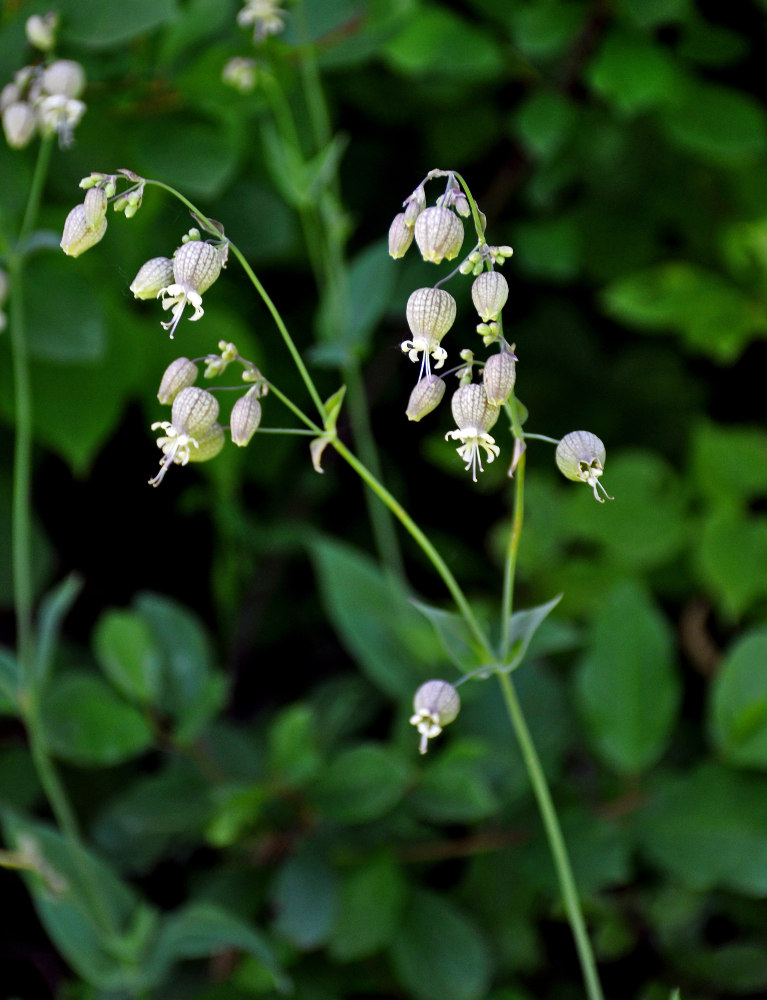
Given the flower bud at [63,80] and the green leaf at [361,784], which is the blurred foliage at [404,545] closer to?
the green leaf at [361,784]

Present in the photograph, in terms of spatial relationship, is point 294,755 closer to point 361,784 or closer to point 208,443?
point 361,784

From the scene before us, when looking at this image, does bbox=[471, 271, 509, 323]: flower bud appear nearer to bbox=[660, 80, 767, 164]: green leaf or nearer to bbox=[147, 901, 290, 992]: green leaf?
bbox=[147, 901, 290, 992]: green leaf

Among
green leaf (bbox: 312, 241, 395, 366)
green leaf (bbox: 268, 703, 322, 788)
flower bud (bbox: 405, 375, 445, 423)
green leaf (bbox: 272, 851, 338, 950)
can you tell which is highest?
flower bud (bbox: 405, 375, 445, 423)

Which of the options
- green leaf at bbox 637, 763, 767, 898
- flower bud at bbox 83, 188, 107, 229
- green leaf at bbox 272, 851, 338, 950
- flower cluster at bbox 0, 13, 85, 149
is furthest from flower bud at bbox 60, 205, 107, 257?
green leaf at bbox 637, 763, 767, 898

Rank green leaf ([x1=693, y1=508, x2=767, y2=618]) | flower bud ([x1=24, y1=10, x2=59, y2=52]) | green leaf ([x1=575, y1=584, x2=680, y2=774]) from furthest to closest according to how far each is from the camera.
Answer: green leaf ([x1=693, y1=508, x2=767, y2=618]), green leaf ([x1=575, y1=584, x2=680, y2=774]), flower bud ([x1=24, y1=10, x2=59, y2=52])

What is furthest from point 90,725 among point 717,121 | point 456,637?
point 717,121

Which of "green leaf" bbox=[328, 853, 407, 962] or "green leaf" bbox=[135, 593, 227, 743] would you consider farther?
"green leaf" bbox=[135, 593, 227, 743]
